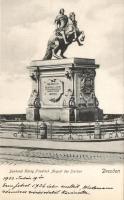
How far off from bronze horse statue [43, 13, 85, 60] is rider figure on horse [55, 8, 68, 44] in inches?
3.3

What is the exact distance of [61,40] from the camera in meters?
17.4

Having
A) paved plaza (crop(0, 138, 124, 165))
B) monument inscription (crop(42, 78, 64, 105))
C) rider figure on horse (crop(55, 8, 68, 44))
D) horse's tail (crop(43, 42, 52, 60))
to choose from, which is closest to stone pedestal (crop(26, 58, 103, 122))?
monument inscription (crop(42, 78, 64, 105))

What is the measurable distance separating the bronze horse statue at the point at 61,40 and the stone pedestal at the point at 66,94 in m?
0.42

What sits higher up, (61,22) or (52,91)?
(61,22)

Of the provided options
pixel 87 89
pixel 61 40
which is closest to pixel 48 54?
pixel 61 40

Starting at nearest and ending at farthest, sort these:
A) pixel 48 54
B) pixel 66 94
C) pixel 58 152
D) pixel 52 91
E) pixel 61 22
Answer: pixel 58 152
pixel 61 22
pixel 48 54
pixel 66 94
pixel 52 91

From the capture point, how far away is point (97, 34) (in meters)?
15.2

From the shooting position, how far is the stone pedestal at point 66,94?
18.0 meters

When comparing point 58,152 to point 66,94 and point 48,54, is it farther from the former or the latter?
point 48,54

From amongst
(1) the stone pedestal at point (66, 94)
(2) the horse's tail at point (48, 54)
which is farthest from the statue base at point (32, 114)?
(2) the horse's tail at point (48, 54)

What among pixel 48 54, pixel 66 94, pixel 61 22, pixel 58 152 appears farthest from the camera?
pixel 66 94

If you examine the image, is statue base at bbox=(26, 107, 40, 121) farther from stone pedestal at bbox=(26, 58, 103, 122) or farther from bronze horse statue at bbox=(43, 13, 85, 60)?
bronze horse statue at bbox=(43, 13, 85, 60)

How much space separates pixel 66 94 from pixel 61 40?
1.67 m

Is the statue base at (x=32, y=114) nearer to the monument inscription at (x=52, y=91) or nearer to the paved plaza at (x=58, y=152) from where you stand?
the monument inscription at (x=52, y=91)
